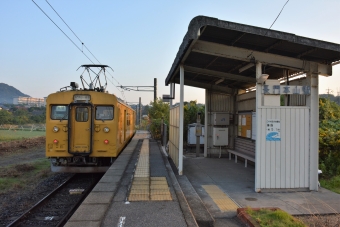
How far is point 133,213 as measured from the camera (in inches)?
201

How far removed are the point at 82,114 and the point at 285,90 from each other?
19.5ft

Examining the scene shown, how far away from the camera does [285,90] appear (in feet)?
24.6

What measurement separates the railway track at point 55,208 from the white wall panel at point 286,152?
14.7 feet

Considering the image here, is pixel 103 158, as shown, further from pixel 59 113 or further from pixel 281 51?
pixel 281 51

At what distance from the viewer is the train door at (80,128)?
9555 millimetres

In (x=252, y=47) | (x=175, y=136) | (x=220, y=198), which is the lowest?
(x=220, y=198)

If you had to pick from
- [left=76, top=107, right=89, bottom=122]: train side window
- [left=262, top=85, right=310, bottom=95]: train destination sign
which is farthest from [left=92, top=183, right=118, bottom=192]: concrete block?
[left=262, top=85, right=310, bottom=95]: train destination sign

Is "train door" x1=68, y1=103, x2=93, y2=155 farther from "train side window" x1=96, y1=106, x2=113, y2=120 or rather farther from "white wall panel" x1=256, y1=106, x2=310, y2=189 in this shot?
"white wall panel" x1=256, y1=106, x2=310, y2=189

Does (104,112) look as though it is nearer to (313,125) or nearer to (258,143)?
(258,143)

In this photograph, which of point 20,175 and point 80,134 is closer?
point 80,134

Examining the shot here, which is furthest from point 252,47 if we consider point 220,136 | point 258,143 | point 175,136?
point 220,136

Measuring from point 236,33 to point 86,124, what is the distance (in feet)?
17.6

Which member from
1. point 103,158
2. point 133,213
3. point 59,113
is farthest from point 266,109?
point 59,113

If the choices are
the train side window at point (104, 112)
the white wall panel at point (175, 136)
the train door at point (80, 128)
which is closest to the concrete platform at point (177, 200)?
the white wall panel at point (175, 136)
